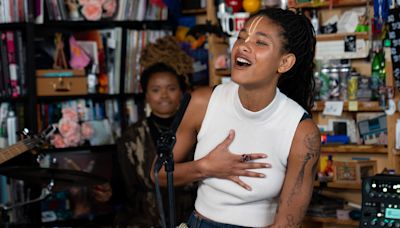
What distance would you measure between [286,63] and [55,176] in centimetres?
148

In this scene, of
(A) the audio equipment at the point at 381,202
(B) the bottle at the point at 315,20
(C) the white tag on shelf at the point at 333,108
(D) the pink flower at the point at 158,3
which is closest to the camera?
(A) the audio equipment at the point at 381,202

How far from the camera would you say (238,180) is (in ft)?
6.57

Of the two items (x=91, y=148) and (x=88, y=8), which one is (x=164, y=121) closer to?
(x=91, y=148)

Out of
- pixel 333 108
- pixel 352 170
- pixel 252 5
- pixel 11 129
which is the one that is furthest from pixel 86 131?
pixel 352 170

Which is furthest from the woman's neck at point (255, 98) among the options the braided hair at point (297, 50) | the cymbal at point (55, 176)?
the cymbal at point (55, 176)

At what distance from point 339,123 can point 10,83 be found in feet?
5.68

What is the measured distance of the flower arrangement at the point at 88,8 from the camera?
3926 mm

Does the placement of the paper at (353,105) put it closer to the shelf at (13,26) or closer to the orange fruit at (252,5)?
the orange fruit at (252,5)

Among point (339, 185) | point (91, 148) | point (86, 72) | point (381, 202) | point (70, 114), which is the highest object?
point (86, 72)

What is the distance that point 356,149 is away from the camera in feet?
11.6

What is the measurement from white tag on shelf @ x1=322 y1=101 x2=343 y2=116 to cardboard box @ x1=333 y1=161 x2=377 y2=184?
0.25 meters

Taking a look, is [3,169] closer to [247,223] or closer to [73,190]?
[73,190]

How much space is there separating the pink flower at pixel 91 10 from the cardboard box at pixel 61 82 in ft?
1.04

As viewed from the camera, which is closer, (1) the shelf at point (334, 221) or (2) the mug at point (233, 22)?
(1) the shelf at point (334, 221)
